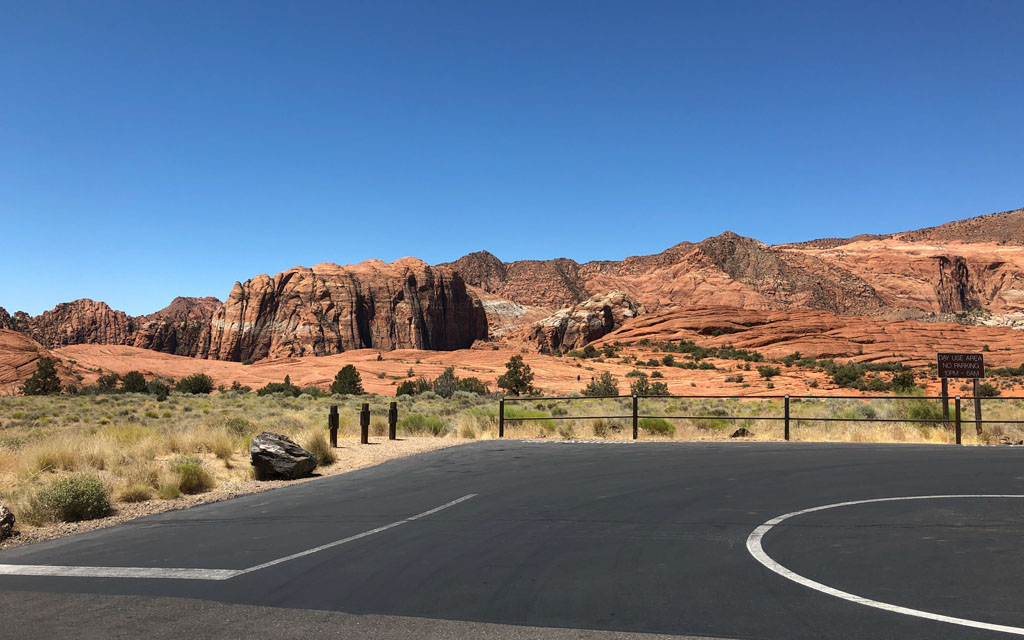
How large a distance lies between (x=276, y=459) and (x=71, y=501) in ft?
13.9

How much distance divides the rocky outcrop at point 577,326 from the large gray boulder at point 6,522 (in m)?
77.0

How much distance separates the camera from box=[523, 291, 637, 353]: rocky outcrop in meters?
89.2

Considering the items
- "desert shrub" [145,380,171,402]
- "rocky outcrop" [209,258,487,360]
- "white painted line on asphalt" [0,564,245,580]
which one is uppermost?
"rocky outcrop" [209,258,487,360]

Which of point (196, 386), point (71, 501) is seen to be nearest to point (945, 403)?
point (71, 501)

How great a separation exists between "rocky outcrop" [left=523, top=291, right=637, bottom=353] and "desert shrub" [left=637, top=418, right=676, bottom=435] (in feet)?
204

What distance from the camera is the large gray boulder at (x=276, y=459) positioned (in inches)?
557

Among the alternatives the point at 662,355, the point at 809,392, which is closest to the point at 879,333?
the point at 662,355

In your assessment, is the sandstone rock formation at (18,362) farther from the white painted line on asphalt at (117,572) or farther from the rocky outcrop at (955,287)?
the rocky outcrop at (955,287)

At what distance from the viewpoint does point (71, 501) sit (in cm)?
1040

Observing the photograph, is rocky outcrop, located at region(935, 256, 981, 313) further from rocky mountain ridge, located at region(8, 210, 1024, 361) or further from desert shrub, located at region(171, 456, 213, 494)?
desert shrub, located at region(171, 456, 213, 494)

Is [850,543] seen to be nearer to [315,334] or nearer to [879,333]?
[879,333]

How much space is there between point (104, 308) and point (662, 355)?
113 metres

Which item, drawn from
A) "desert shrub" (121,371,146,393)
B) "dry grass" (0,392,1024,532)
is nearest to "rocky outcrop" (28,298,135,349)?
"desert shrub" (121,371,146,393)

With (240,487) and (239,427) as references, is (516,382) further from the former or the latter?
(240,487)
